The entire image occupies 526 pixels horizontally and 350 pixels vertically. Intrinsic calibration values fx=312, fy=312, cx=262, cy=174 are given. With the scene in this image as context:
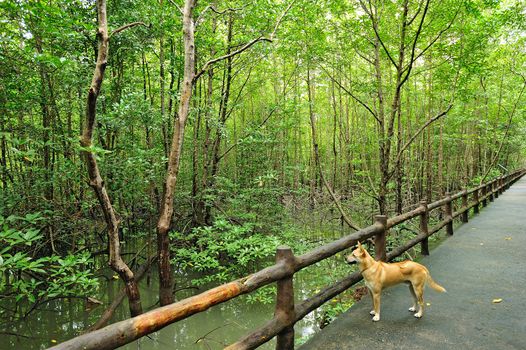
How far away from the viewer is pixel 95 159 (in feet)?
14.1

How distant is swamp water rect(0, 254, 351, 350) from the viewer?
6184 mm

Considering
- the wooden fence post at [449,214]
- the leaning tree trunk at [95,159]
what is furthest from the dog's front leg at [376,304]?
the wooden fence post at [449,214]

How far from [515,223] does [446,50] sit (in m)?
4.97

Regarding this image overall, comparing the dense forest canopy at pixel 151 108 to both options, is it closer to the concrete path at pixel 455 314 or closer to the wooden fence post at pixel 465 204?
the wooden fence post at pixel 465 204

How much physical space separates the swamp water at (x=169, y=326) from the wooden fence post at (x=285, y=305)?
10.7ft

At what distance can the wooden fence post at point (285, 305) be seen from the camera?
281cm

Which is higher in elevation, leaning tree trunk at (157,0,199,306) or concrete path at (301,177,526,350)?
leaning tree trunk at (157,0,199,306)

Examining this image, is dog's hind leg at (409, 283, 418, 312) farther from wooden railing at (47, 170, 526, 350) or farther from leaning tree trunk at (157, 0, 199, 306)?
leaning tree trunk at (157, 0, 199, 306)

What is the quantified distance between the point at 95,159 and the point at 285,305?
3.24 m

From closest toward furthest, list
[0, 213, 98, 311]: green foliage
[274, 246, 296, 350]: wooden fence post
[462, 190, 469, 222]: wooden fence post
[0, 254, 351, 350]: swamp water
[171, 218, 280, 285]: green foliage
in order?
[274, 246, 296, 350]: wooden fence post
[0, 213, 98, 311]: green foliage
[0, 254, 351, 350]: swamp water
[171, 218, 280, 285]: green foliage
[462, 190, 469, 222]: wooden fence post

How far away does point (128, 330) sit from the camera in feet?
5.88

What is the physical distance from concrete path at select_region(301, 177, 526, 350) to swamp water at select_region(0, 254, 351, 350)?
291cm

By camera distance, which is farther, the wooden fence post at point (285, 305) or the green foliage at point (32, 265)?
the green foliage at point (32, 265)

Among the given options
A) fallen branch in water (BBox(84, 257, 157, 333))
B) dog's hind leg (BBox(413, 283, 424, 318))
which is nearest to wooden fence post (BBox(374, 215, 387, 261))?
dog's hind leg (BBox(413, 283, 424, 318))
